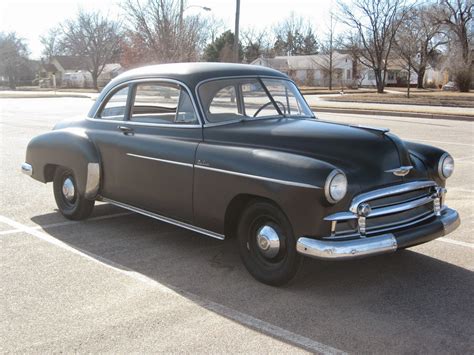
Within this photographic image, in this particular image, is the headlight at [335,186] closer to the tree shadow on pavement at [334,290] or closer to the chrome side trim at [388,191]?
the chrome side trim at [388,191]

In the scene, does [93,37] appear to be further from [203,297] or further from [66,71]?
[203,297]

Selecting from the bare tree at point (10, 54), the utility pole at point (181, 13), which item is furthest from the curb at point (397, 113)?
the bare tree at point (10, 54)

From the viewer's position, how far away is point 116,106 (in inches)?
231

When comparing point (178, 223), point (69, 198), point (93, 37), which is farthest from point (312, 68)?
point (178, 223)

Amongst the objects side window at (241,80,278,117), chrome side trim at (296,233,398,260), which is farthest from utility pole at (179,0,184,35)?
chrome side trim at (296,233,398,260)

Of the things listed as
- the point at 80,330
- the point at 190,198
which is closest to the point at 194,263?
the point at 190,198

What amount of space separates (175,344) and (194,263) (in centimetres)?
150

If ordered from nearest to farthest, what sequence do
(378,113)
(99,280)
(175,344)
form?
1. (175,344)
2. (99,280)
3. (378,113)

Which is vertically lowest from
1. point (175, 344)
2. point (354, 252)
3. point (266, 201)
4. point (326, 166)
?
point (175, 344)

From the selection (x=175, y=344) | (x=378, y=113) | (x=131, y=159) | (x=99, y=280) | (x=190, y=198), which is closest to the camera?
(x=175, y=344)

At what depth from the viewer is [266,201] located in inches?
164

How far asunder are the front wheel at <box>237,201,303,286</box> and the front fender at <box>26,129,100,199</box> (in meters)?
2.07

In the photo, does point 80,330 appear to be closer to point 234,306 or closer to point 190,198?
point 234,306

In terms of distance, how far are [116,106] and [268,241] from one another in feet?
8.71
